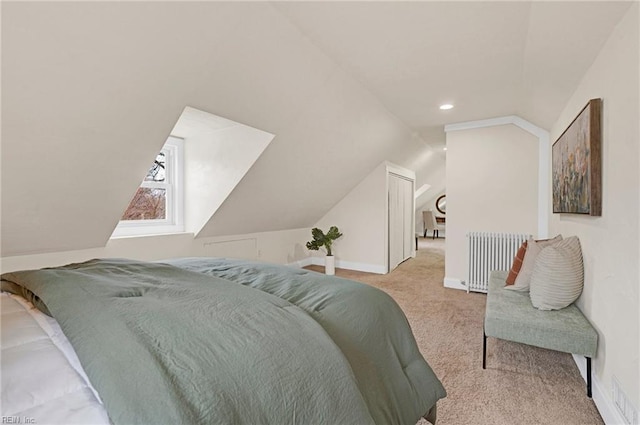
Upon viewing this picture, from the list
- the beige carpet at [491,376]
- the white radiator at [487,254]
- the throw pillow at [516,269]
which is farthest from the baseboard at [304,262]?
the throw pillow at [516,269]

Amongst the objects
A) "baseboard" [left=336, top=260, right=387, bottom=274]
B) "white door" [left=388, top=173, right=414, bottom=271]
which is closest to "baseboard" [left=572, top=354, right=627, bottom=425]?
"baseboard" [left=336, top=260, right=387, bottom=274]

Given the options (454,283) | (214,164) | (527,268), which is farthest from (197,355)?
(454,283)

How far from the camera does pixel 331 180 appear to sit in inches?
179

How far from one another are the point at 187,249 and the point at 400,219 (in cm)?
378

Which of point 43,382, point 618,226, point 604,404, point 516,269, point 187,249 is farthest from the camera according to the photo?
point 187,249

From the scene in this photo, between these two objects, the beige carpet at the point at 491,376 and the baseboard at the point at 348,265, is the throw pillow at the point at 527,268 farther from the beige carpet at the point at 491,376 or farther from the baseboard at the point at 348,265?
the baseboard at the point at 348,265

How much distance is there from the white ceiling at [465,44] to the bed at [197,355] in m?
1.68

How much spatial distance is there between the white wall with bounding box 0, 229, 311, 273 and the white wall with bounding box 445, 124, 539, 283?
2485mm

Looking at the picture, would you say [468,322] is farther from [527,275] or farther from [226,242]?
[226,242]

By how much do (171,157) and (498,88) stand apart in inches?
143

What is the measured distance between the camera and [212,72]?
6.89ft

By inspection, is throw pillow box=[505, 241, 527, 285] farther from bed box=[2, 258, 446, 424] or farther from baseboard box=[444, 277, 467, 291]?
bed box=[2, 258, 446, 424]

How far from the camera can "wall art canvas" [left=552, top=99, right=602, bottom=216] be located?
1770mm

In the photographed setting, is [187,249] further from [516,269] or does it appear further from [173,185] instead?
[516,269]
